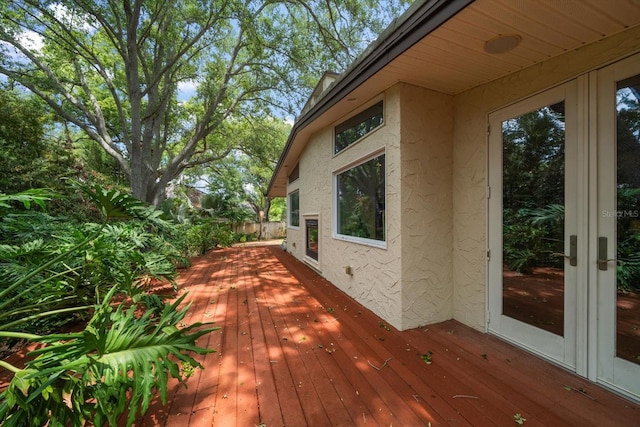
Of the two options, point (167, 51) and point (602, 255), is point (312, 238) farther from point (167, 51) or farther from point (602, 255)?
point (167, 51)

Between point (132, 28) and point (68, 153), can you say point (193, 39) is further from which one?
point (68, 153)

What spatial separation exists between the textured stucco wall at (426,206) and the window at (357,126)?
0.52 metres

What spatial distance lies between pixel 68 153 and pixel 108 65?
195 inches

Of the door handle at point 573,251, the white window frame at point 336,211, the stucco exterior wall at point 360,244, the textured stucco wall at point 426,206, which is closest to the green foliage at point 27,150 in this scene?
the stucco exterior wall at point 360,244

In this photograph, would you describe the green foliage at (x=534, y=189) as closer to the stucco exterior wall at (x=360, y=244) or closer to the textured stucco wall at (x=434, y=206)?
the textured stucco wall at (x=434, y=206)

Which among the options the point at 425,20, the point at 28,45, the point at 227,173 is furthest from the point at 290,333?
the point at 227,173

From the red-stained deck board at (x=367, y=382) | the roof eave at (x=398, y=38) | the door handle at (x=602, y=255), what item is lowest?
the red-stained deck board at (x=367, y=382)

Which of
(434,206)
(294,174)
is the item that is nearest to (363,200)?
(434,206)

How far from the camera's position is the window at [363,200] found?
3355 mm

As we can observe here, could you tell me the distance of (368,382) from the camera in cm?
197

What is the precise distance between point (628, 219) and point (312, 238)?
17.1 ft

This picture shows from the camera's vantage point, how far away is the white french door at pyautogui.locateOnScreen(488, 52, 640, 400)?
1792 millimetres

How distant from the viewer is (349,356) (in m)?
2.34

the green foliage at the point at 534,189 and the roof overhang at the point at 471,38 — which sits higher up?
the roof overhang at the point at 471,38
